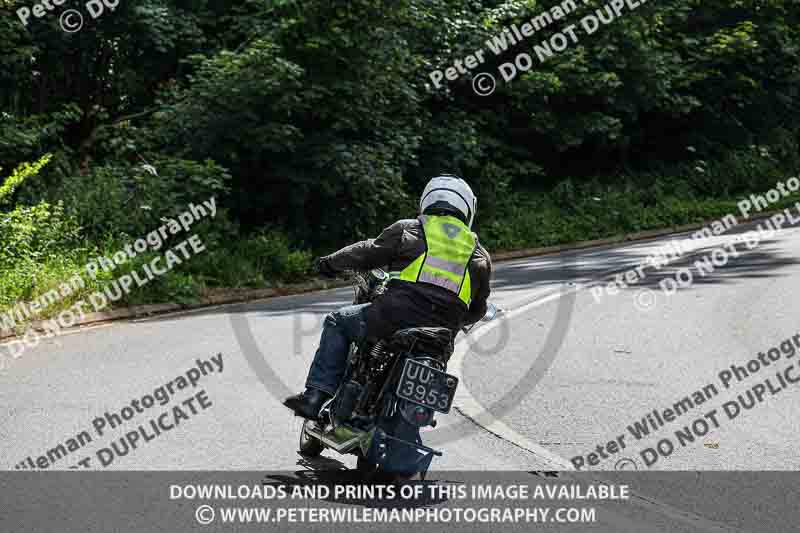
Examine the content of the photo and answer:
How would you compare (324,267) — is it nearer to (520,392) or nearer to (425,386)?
(425,386)

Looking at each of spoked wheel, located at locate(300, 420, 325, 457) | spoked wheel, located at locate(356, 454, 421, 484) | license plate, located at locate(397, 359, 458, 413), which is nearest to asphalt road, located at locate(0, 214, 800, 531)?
spoked wheel, located at locate(300, 420, 325, 457)

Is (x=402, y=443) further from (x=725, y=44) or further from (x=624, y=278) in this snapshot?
(x=725, y=44)

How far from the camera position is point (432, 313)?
6199mm

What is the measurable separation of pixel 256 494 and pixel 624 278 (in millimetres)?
13335

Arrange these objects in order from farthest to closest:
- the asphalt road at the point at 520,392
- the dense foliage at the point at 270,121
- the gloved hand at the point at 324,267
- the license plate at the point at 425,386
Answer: the dense foliage at the point at 270,121 → the asphalt road at the point at 520,392 → the gloved hand at the point at 324,267 → the license plate at the point at 425,386

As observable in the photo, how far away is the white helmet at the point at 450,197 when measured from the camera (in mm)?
6371

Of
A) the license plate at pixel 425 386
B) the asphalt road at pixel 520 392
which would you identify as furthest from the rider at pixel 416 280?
the asphalt road at pixel 520 392

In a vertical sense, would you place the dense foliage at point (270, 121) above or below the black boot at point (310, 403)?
above

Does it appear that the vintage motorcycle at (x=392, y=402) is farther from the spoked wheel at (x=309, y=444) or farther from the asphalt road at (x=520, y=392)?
the asphalt road at (x=520, y=392)

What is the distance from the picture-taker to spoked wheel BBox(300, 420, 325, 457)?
662 centimetres

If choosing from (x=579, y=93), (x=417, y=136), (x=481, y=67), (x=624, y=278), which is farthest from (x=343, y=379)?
(x=579, y=93)

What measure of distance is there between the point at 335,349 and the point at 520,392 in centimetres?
310

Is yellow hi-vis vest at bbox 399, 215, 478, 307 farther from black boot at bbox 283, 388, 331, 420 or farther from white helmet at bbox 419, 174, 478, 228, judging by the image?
black boot at bbox 283, 388, 331, 420

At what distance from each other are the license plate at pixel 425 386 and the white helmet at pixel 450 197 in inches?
40.5
